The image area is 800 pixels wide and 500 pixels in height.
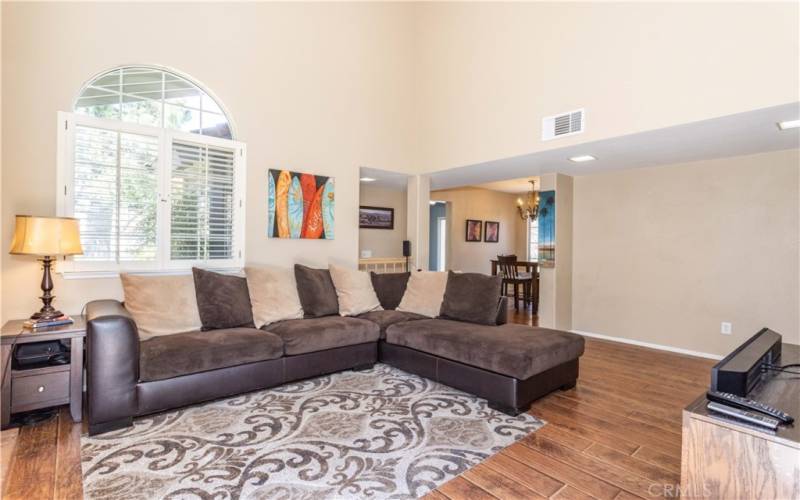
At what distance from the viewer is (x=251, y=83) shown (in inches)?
161

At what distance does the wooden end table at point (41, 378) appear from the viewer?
238 centimetres

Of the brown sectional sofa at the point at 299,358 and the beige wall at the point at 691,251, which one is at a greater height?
the beige wall at the point at 691,251

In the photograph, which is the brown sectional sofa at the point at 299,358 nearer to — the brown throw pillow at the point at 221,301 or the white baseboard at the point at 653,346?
the brown throw pillow at the point at 221,301

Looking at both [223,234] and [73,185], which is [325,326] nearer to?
[223,234]

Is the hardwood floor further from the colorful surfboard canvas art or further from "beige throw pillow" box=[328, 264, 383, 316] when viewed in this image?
the colorful surfboard canvas art

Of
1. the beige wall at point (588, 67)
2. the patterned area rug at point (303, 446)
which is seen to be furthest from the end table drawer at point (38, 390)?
the beige wall at point (588, 67)

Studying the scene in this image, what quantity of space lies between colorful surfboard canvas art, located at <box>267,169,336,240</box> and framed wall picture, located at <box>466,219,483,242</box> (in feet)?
15.5

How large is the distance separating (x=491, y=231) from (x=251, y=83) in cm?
659

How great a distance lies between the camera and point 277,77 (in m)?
4.28

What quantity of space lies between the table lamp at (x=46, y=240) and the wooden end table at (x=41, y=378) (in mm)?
203

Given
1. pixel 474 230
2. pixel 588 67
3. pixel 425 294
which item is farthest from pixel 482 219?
pixel 588 67

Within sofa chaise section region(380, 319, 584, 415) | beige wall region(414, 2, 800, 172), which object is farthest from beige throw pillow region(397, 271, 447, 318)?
beige wall region(414, 2, 800, 172)

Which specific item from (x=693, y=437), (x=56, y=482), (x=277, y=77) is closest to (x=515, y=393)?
(x=693, y=437)

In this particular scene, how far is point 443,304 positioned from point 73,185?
10.9 feet
